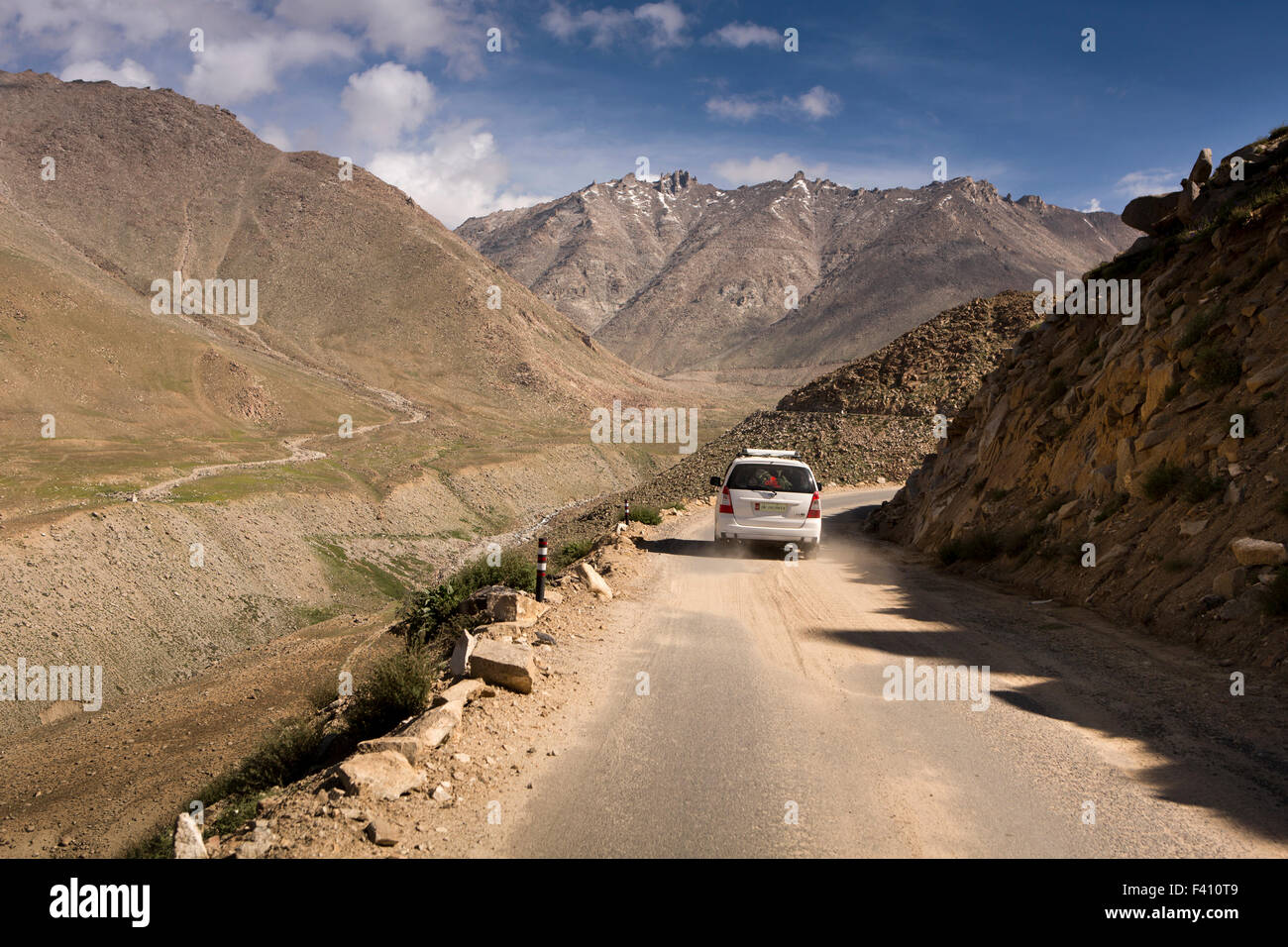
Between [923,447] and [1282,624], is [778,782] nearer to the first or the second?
[1282,624]

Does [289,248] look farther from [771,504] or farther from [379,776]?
[379,776]

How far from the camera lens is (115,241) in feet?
347

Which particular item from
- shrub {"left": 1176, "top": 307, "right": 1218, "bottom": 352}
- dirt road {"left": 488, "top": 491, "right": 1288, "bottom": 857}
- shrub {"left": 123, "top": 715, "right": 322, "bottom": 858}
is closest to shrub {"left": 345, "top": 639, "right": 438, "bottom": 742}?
shrub {"left": 123, "top": 715, "right": 322, "bottom": 858}

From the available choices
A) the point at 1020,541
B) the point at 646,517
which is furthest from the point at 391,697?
the point at 646,517

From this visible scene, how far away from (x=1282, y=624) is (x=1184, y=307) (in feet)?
24.0

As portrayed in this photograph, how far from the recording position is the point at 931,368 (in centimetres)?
4147

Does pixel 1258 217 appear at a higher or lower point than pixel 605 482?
higher

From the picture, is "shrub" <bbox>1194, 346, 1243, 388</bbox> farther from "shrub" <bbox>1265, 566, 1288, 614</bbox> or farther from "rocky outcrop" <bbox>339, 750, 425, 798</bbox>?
Result: "rocky outcrop" <bbox>339, 750, 425, 798</bbox>

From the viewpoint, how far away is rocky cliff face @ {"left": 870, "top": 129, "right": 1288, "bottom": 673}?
8.57m

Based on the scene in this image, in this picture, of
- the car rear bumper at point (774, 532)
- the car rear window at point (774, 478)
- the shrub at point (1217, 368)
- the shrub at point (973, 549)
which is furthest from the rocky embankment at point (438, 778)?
the shrub at point (1217, 368)

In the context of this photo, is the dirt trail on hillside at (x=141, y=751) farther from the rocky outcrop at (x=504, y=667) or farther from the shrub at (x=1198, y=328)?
the shrub at (x=1198, y=328)

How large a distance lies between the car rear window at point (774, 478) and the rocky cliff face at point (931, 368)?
987 inches

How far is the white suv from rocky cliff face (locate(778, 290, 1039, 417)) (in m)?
25.1

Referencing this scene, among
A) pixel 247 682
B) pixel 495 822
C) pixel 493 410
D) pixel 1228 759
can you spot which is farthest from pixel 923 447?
pixel 493 410
